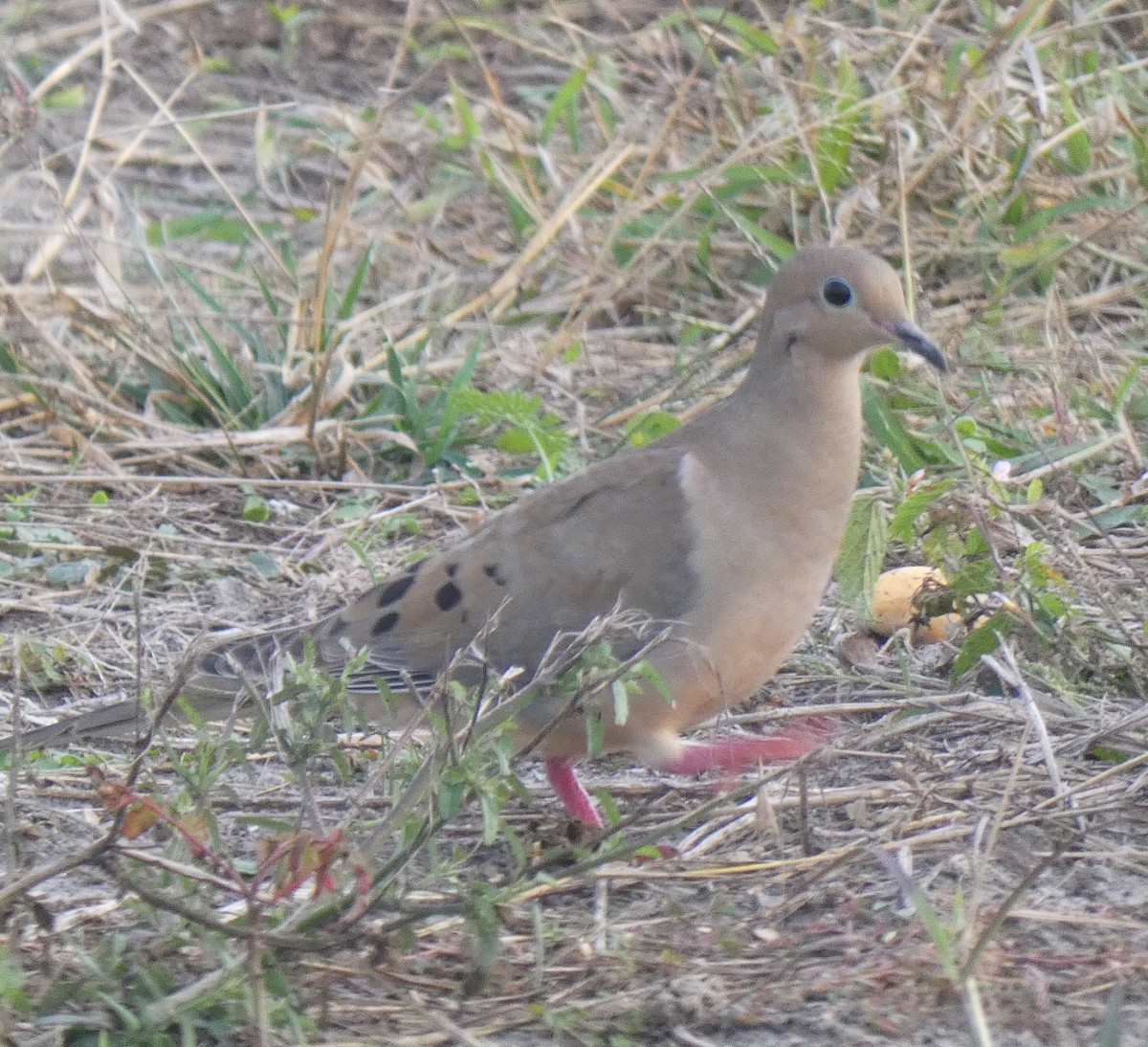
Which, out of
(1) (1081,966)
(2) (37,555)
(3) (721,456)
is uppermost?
(3) (721,456)

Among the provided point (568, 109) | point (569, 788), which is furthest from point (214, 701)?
point (568, 109)

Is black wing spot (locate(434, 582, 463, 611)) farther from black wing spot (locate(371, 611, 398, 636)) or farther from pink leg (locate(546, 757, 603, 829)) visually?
pink leg (locate(546, 757, 603, 829))

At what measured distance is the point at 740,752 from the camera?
3.07m

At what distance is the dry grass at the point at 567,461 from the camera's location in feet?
7.62

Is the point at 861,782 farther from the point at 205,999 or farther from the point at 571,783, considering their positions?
the point at 205,999

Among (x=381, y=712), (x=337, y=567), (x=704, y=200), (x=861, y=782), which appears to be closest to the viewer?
(x=861, y=782)

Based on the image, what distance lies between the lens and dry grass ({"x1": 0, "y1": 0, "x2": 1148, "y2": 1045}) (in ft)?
7.62

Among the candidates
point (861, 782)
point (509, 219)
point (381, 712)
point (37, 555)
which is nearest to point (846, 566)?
point (861, 782)

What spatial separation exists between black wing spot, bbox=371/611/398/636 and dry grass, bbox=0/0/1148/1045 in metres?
0.27

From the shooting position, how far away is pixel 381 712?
130 inches

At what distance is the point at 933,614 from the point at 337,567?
136 cm

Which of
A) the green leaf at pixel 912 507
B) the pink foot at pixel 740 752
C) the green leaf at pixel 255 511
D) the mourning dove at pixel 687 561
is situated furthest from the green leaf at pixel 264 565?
the green leaf at pixel 912 507

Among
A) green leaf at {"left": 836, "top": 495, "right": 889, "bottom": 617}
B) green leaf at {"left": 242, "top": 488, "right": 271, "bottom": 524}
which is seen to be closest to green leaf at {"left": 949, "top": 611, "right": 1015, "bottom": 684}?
green leaf at {"left": 836, "top": 495, "right": 889, "bottom": 617}

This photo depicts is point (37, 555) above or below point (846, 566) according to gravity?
below
